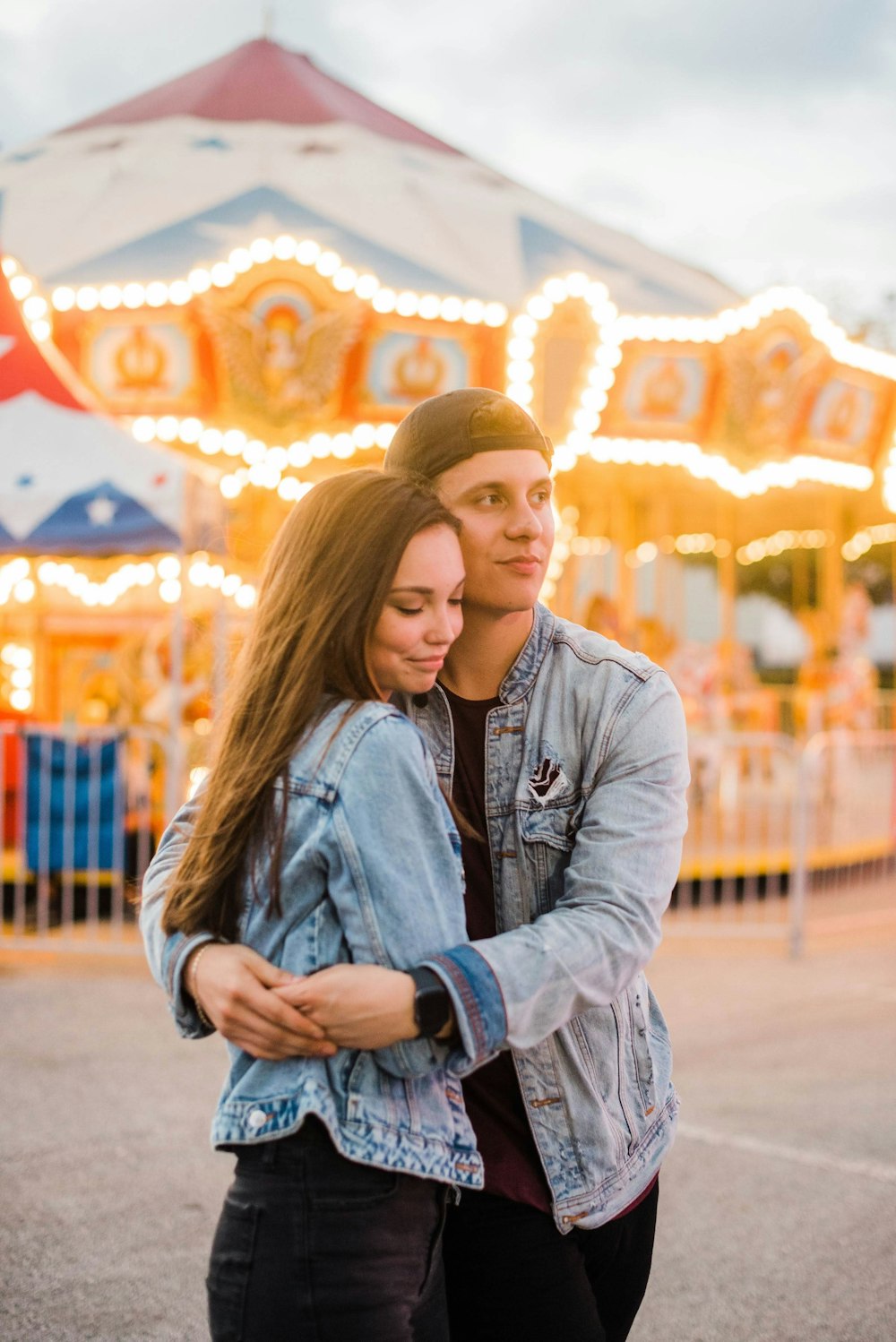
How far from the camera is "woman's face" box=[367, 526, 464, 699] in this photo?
153 centimetres

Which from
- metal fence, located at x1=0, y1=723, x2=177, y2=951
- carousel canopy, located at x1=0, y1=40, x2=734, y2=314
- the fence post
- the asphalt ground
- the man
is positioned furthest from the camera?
carousel canopy, located at x1=0, y1=40, x2=734, y2=314

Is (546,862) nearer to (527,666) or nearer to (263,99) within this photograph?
(527,666)

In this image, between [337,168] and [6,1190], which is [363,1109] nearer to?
[6,1190]

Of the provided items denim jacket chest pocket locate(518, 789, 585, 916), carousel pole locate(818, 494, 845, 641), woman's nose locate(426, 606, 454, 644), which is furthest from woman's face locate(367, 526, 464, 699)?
carousel pole locate(818, 494, 845, 641)

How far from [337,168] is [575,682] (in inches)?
416

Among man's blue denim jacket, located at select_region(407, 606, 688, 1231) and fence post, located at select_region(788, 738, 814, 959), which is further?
fence post, located at select_region(788, 738, 814, 959)

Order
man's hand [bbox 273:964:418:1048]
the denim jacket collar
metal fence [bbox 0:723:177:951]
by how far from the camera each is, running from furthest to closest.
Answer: metal fence [bbox 0:723:177:951]
the denim jacket collar
man's hand [bbox 273:964:418:1048]

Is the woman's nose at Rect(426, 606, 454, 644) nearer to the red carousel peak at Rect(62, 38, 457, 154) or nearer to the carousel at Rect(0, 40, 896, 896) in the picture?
the carousel at Rect(0, 40, 896, 896)

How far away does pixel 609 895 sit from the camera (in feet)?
5.05

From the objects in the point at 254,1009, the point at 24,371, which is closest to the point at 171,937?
the point at 254,1009

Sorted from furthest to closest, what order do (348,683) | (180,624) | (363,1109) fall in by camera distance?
1. (180,624)
2. (348,683)
3. (363,1109)

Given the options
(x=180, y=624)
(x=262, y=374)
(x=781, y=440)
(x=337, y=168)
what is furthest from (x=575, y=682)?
(x=337, y=168)

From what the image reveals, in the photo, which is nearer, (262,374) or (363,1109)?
(363,1109)

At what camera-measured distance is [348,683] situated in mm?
1517
